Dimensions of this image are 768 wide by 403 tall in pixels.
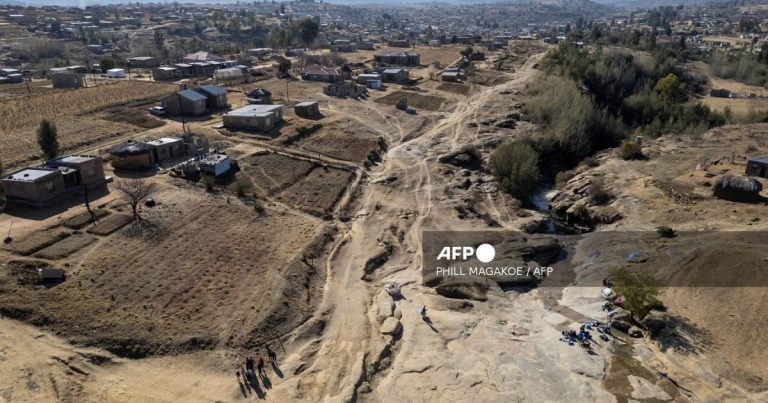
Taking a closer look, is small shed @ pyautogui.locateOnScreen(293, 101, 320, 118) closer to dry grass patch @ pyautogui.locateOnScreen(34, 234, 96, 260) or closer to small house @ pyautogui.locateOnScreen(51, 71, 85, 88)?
dry grass patch @ pyautogui.locateOnScreen(34, 234, 96, 260)

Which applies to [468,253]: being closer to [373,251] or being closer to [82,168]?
[373,251]

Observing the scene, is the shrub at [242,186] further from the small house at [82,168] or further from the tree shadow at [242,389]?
the tree shadow at [242,389]

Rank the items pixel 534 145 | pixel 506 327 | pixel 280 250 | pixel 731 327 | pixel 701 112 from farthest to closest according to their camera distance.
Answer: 1. pixel 701 112
2. pixel 534 145
3. pixel 280 250
4. pixel 506 327
5. pixel 731 327

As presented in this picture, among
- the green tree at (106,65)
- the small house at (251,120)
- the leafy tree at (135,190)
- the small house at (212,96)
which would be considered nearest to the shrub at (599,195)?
the small house at (251,120)

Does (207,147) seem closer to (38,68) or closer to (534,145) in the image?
(534,145)

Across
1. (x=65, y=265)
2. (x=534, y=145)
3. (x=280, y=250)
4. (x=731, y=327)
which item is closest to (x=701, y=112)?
(x=534, y=145)

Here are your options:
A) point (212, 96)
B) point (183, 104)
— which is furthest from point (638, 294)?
point (212, 96)
